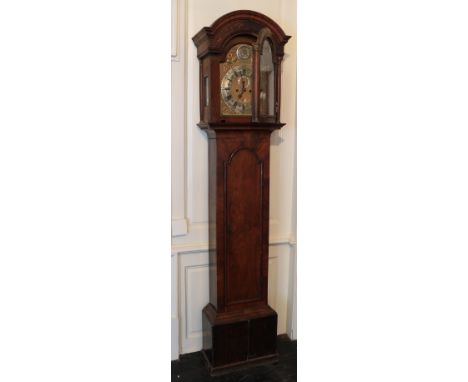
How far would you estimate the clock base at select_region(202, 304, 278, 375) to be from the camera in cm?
174

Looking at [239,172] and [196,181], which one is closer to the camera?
[239,172]

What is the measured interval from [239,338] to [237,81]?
100 cm

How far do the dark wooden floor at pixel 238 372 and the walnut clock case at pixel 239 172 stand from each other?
34mm

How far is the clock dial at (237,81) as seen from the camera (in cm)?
168

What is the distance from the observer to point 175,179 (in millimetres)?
1796

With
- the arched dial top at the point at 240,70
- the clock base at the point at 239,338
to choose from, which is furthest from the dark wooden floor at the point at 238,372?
the arched dial top at the point at 240,70

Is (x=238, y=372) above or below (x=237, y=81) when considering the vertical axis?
below

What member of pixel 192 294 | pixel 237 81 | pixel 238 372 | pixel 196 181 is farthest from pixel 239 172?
pixel 238 372

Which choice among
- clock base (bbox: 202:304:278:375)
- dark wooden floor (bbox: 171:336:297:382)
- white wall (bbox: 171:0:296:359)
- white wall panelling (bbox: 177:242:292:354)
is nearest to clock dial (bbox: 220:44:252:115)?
white wall (bbox: 171:0:296:359)

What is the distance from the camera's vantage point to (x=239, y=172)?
5.59 feet

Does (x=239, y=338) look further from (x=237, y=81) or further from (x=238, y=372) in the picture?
(x=237, y=81)
